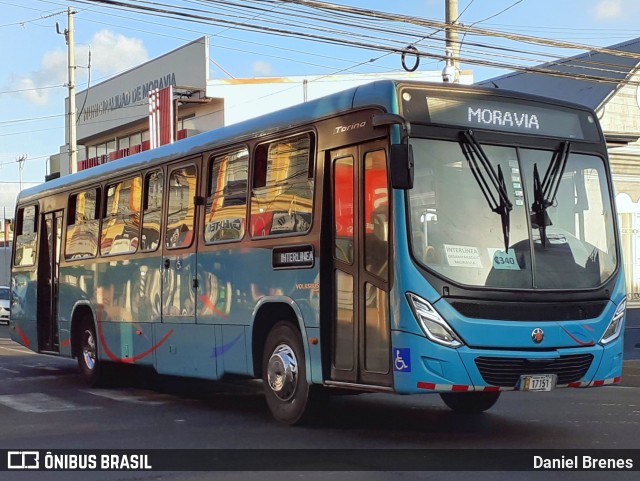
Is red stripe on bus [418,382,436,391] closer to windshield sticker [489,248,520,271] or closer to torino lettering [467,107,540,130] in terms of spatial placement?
windshield sticker [489,248,520,271]

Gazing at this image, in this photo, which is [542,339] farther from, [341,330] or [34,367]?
[34,367]

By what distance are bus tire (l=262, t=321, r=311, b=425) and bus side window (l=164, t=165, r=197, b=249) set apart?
7.58ft

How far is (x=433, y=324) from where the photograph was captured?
8984 mm

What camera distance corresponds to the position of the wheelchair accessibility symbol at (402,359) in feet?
29.4

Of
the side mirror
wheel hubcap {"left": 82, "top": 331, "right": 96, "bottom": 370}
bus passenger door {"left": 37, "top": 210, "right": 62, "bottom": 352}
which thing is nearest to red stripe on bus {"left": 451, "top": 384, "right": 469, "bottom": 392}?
the side mirror

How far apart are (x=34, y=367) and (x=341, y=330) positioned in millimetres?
10612

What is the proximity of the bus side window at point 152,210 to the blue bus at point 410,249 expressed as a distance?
4.37 feet

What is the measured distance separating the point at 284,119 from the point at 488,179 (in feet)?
7.96

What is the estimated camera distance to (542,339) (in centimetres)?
927

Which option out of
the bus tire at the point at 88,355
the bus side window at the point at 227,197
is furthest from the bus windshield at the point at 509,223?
the bus tire at the point at 88,355

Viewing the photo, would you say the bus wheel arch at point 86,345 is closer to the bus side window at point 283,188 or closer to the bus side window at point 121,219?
the bus side window at point 121,219

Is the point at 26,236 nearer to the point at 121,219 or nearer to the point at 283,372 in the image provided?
the point at 121,219

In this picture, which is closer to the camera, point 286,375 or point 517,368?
point 517,368

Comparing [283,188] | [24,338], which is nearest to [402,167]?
[283,188]
